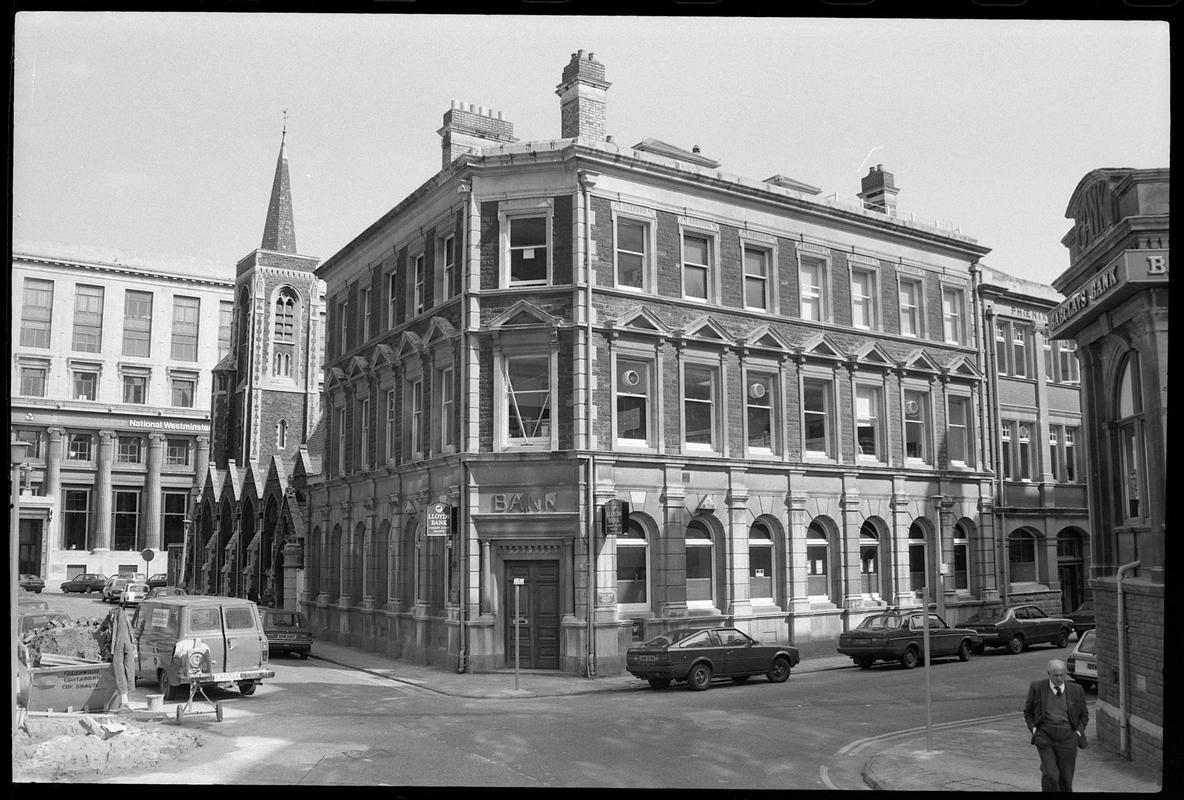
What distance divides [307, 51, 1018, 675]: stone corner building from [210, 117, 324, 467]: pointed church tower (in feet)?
42.5

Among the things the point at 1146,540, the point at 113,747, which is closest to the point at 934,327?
the point at 1146,540

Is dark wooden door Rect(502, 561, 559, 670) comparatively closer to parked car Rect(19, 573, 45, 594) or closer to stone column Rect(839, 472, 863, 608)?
stone column Rect(839, 472, 863, 608)

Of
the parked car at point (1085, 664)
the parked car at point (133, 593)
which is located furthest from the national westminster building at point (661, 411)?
the parked car at point (133, 593)

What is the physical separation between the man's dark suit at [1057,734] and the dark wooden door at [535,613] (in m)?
12.9

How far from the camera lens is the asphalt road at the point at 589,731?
41.8 ft

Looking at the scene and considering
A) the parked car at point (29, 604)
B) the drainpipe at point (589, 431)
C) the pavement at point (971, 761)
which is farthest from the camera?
the drainpipe at point (589, 431)

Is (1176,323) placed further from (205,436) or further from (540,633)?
(205,436)

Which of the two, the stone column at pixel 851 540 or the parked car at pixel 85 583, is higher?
the stone column at pixel 851 540

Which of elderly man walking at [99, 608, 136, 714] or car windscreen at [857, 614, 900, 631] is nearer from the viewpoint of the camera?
elderly man walking at [99, 608, 136, 714]

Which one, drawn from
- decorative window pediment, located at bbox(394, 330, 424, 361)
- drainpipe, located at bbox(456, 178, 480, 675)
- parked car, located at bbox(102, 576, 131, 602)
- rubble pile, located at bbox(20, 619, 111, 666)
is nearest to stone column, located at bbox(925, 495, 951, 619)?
drainpipe, located at bbox(456, 178, 480, 675)

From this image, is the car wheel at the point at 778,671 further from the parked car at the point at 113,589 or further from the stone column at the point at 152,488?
the parked car at the point at 113,589

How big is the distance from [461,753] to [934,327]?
19.3 m

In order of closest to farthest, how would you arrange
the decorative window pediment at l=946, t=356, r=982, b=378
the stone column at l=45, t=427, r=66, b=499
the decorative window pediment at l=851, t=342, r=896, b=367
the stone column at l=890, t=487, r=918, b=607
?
the stone column at l=890, t=487, r=918, b=607
the decorative window pediment at l=851, t=342, r=896, b=367
the decorative window pediment at l=946, t=356, r=982, b=378
the stone column at l=45, t=427, r=66, b=499

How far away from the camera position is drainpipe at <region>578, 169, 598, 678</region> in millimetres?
22016
